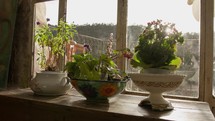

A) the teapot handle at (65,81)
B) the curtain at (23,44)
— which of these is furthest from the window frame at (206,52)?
the curtain at (23,44)

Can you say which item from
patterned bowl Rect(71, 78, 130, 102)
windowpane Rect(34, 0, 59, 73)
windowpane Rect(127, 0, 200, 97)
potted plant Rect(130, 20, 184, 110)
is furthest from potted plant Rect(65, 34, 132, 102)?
windowpane Rect(34, 0, 59, 73)

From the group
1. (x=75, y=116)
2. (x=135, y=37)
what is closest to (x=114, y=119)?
(x=75, y=116)

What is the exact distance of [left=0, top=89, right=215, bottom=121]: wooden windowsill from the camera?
87 centimetres

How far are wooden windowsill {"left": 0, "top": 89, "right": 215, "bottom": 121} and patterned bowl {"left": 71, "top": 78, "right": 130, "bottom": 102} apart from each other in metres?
0.04

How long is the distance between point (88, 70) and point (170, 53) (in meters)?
0.43

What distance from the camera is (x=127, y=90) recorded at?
5.11ft

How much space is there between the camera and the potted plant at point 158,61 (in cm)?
96

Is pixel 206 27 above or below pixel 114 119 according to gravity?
above

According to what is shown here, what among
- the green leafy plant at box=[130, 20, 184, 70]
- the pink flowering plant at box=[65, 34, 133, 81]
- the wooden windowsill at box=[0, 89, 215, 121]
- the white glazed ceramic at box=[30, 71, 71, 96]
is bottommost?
the wooden windowsill at box=[0, 89, 215, 121]

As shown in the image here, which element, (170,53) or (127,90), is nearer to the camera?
(170,53)

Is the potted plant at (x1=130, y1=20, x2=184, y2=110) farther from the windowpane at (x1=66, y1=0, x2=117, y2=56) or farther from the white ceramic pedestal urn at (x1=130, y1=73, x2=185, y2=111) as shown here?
the windowpane at (x1=66, y1=0, x2=117, y2=56)

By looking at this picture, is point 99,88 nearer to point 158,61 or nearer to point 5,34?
point 158,61

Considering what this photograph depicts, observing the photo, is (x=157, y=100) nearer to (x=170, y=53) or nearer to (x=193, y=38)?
(x=170, y=53)

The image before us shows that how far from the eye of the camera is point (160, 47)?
98cm
